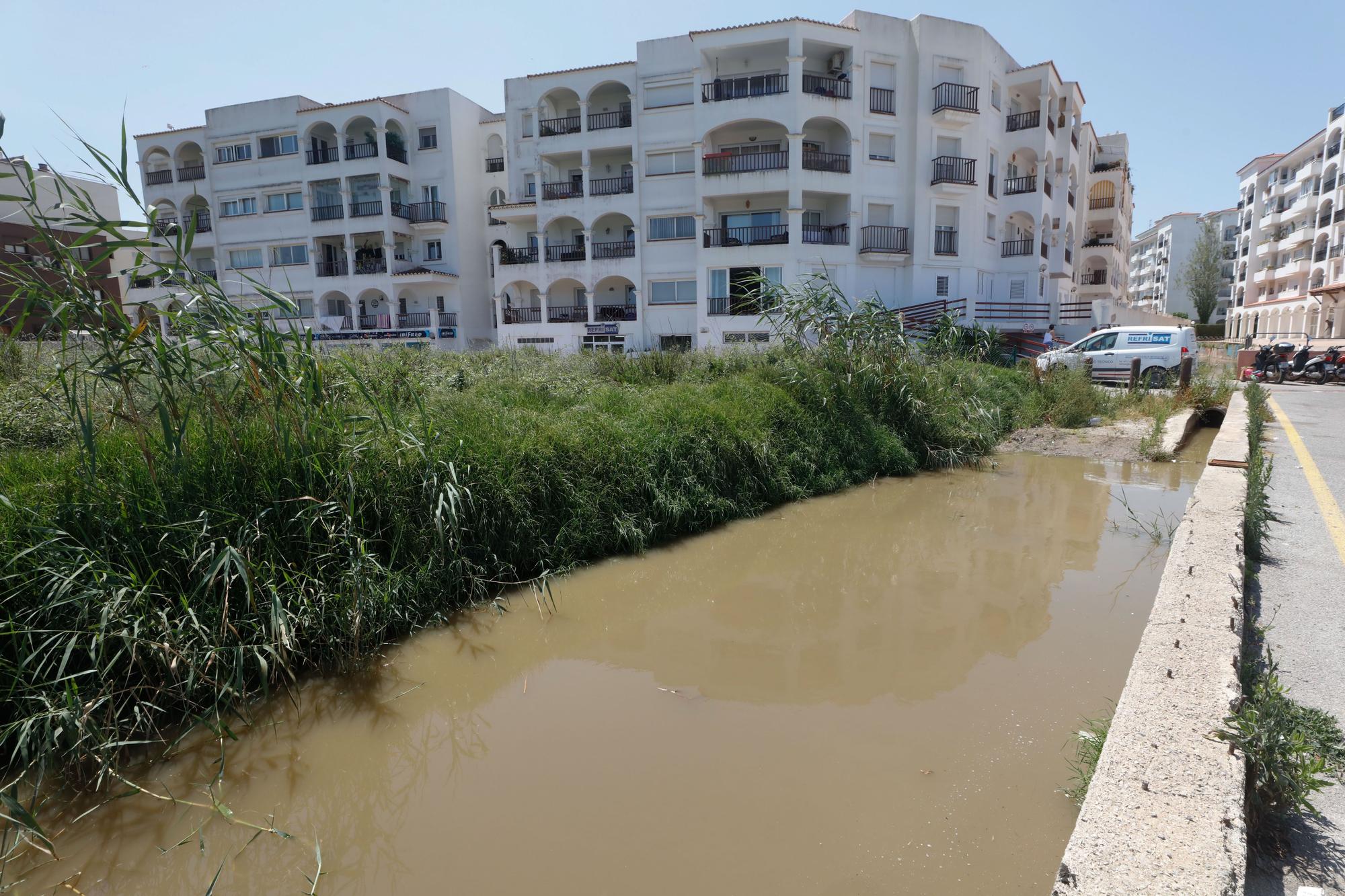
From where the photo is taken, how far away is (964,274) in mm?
29219

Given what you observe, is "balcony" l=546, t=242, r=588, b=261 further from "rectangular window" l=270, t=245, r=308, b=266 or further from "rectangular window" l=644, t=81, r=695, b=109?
"rectangular window" l=270, t=245, r=308, b=266

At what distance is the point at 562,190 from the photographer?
101 ft

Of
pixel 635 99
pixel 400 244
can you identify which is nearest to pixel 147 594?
pixel 635 99

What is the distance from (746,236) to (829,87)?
610 cm

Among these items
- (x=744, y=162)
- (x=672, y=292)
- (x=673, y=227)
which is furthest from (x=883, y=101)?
(x=672, y=292)

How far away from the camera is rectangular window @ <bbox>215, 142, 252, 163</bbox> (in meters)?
34.6

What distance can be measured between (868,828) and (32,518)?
4.77 m

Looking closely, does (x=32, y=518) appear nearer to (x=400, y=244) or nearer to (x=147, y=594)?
(x=147, y=594)

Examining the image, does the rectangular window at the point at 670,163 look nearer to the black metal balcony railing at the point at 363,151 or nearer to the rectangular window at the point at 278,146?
the black metal balcony railing at the point at 363,151

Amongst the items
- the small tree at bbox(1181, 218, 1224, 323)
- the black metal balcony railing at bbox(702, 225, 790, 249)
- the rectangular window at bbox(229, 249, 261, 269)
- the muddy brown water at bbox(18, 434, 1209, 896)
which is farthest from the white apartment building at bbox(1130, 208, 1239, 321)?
the muddy brown water at bbox(18, 434, 1209, 896)

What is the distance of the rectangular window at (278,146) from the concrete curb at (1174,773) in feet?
128

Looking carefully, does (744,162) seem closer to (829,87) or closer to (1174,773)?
(829,87)

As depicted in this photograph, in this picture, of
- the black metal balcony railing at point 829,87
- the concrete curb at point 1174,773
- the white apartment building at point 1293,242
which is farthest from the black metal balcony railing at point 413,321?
the white apartment building at point 1293,242

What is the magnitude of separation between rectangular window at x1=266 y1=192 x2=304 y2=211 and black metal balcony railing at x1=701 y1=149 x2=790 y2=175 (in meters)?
19.6
